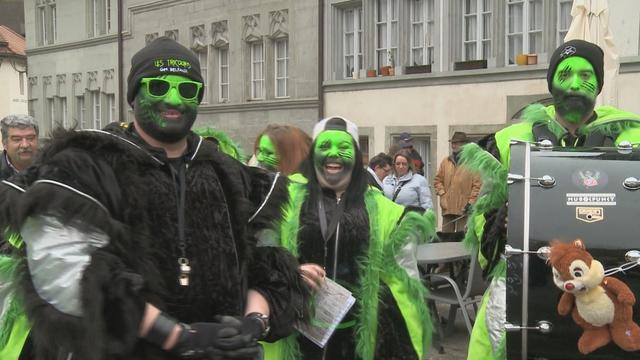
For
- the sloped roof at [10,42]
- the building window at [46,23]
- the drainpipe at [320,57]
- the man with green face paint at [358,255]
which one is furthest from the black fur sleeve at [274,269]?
the sloped roof at [10,42]

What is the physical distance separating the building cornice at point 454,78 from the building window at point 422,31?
39cm

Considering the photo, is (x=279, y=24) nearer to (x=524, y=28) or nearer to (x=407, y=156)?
(x=524, y=28)

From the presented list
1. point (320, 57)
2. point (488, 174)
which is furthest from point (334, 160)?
point (320, 57)

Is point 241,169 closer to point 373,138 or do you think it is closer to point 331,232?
point 331,232

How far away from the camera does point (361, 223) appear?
11.8ft

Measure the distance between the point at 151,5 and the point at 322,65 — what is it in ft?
23.0

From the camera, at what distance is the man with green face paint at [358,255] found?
3.53 meters

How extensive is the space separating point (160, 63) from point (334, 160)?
1518 millimetres

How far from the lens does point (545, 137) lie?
341 centimetres

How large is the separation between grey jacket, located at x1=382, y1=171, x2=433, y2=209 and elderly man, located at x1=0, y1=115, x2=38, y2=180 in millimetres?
4172

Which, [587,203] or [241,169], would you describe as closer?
[241,169]

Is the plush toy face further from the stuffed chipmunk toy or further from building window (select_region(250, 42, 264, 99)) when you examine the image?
building window (select_region(250, 42, 264, 99))

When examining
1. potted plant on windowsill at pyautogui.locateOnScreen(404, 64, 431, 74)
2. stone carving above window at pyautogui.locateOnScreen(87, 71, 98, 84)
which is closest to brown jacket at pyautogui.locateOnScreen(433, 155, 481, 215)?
potted plant on windowsill at pyautogui.locateOnScreen(404, 64, 431, 74)

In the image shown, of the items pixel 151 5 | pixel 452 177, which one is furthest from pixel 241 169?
pixel 151 5
